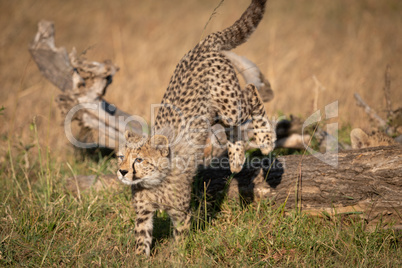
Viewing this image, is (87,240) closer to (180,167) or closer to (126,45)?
(180,167)

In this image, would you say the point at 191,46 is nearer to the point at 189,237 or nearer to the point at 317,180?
→ the point at 317,180

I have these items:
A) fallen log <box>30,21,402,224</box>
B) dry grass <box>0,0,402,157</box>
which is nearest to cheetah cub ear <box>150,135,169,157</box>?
fallen log <box>30,21,402,224</box>

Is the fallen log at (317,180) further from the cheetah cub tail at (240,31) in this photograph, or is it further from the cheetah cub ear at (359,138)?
the cheetah cub tail at (240,31)

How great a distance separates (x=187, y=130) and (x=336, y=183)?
1.39 m

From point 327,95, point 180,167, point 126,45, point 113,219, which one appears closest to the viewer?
point 180,167

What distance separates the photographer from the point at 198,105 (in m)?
4.14

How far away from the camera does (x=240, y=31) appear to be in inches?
177

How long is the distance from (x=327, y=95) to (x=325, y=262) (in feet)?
16.6

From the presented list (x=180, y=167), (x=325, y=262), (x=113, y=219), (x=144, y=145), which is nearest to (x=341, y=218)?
(x=325, y=262)

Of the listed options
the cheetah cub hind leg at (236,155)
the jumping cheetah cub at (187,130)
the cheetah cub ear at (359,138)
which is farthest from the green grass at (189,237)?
the cheetah cub ear at (359,138)

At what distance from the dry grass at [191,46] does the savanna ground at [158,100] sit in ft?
0.11

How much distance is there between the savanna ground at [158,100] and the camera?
3.49 m

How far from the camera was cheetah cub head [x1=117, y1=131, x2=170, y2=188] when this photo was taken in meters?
3.52

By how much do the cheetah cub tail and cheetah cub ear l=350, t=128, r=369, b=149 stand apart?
61.9 inches
